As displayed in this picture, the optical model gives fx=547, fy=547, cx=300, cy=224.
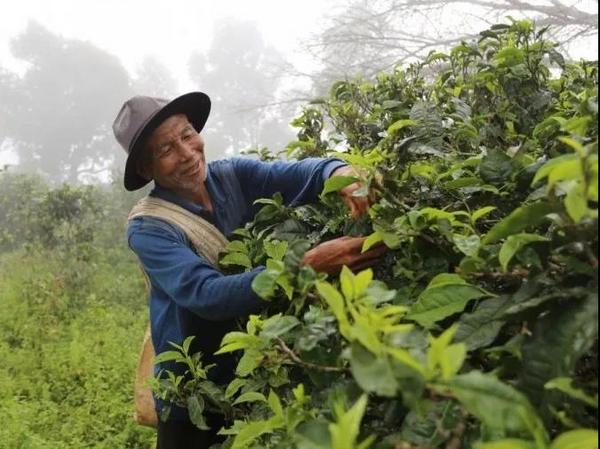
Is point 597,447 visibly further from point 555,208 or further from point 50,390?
point 50,390

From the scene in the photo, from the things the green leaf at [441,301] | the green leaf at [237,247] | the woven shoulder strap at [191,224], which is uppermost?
the woven shoulder strap at [191,224]

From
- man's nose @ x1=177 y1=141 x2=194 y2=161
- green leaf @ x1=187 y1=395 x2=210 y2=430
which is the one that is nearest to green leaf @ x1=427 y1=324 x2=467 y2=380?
green leaf @ x1=187 y1=395 x2=210 y2=430

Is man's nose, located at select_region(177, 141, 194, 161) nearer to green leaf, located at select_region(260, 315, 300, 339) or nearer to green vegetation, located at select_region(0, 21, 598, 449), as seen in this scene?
green vegetation, located at select_region(0, 21, 598, 449)

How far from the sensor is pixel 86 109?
38.2m

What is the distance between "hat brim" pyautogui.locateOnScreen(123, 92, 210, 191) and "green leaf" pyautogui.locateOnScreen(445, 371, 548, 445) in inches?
60.1

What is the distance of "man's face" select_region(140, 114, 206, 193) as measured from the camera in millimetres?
1875

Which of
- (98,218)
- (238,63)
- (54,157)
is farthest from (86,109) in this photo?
(98,218)

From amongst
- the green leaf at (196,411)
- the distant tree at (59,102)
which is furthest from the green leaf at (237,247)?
the distant tree at (59,102)

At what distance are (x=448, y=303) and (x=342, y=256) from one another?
428 mm

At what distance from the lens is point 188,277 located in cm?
152

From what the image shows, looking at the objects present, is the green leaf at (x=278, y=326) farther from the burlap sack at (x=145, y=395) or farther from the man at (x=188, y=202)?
the burlap sack at (x=145, y=395)

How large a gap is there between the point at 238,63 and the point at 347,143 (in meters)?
46.8

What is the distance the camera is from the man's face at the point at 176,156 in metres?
1.88

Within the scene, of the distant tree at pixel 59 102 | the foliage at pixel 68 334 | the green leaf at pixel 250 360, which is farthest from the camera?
the distant tree at pixel 59 102
